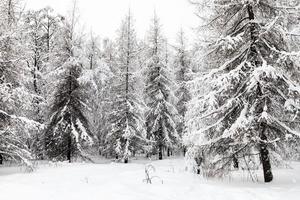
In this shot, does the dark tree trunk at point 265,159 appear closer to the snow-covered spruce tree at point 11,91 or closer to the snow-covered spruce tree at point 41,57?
the snow-covered spruce tree at point 11,91

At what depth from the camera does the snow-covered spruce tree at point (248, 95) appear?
9898 mm

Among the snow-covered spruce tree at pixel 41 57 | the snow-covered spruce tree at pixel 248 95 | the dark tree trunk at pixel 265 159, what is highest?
the snow-covered spruce tree at pixel 41 57

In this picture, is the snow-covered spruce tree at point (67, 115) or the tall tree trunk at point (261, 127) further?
the snow-covered spruce tree at point (67, 115)

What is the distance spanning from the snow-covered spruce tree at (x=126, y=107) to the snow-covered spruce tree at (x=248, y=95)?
14754 mm

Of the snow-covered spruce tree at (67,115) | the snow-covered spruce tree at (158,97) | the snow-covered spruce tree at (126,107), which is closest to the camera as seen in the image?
the snow-covered spruce tree at (67,115)

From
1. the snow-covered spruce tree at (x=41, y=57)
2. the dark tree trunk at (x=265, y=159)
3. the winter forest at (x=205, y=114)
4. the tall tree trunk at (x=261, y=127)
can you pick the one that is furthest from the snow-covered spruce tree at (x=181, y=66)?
the dark tree trunk at (x=265, y=159)

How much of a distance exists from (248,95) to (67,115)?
1532 centimetres

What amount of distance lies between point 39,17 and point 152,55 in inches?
438

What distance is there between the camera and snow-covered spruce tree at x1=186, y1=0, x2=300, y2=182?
→ 990 cm

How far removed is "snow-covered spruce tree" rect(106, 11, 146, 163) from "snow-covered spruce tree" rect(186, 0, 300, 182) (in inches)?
581

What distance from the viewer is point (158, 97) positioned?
1124 inches

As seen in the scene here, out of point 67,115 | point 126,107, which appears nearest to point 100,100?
point 126,107

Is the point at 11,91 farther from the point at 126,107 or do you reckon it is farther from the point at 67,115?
the point at 126,107

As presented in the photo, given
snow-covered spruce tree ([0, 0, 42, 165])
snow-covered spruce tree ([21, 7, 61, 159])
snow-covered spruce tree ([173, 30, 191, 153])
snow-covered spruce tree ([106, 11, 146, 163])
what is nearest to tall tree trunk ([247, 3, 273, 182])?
snow-covered spruce tree ([0, 0, 42, 165])
